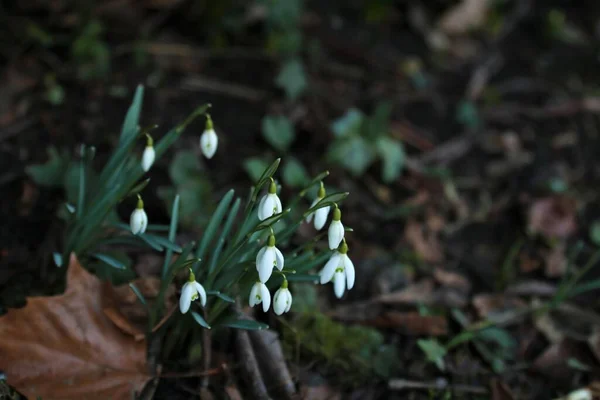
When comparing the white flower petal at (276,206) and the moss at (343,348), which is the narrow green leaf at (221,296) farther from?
the moss at (343,348)

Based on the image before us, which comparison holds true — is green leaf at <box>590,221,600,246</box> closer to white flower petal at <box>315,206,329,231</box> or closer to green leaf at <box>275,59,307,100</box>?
green leaf at <box>275,59,307,100</box>

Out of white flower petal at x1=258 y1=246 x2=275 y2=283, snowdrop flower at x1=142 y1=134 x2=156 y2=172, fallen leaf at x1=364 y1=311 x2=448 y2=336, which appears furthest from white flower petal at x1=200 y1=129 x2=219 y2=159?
fallen leaf at x1=364 y1=311 x2=448 y2=336

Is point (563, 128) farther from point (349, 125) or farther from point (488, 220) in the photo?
point (349, 125)

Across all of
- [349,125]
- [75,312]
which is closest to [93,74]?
[349,125]

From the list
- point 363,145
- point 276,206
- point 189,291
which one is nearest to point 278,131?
point 363,145

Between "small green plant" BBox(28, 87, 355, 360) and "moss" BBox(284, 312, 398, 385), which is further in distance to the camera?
"moss" BBox(284, 312, 398, 385)
